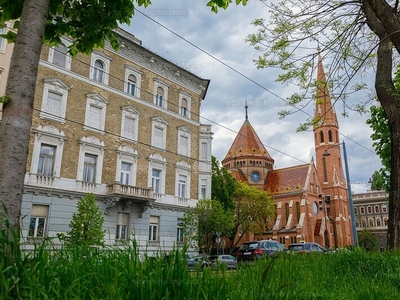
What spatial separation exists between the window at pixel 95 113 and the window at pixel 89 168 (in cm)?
180

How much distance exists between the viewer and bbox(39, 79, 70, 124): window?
18.5 meters

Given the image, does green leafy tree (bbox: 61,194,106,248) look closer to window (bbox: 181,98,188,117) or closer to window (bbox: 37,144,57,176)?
window (bbox: 37,144,57,176)

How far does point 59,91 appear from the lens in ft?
63.1

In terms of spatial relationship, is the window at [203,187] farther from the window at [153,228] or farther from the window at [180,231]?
the window at [153,228]

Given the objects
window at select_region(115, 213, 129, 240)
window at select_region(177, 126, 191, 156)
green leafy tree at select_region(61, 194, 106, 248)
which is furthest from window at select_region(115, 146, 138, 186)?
window at select_region(177, 126, 191, 156)

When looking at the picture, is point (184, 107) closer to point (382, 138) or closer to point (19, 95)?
point (382, 138)

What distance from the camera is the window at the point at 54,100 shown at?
1847 centimetres

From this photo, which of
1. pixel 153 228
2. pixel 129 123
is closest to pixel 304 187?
pixel 153 228

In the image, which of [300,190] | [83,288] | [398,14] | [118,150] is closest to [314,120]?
[398,14]

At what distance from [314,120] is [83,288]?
27.5ft

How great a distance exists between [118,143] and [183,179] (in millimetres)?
6276

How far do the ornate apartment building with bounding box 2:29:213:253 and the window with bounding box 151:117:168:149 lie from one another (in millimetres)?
77

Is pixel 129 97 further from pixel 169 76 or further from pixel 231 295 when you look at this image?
pixel 231 295

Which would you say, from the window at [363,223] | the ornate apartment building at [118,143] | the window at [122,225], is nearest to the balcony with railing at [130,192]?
the ornate apartment building at [118,143]
